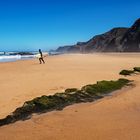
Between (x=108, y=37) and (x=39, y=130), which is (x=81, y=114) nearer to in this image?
(x=39, y=130)

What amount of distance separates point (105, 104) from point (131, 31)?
103437 millimetres

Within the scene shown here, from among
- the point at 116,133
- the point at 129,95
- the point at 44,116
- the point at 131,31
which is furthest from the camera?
the point at 131,31

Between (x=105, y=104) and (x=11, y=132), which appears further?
(x=105, y=104)

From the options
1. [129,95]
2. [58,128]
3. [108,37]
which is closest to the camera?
[58,128]

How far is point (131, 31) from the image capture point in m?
109

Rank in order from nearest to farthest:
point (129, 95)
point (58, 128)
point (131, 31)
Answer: point (58, 128)
point (129, 95)
point (131, 31)

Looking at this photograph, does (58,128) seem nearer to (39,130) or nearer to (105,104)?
(39,130)

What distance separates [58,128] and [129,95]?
423 cm

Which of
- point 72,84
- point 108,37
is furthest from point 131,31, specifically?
point 72,84

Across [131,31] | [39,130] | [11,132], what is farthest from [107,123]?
[131,31]

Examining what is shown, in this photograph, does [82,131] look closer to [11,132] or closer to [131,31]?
[11,132]

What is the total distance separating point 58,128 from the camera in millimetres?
6441

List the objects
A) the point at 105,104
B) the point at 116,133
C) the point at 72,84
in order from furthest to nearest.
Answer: the point at 72,84 < the point at 105,104 < the point at 116,133

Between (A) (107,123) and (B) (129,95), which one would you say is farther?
(B) (129,95)
